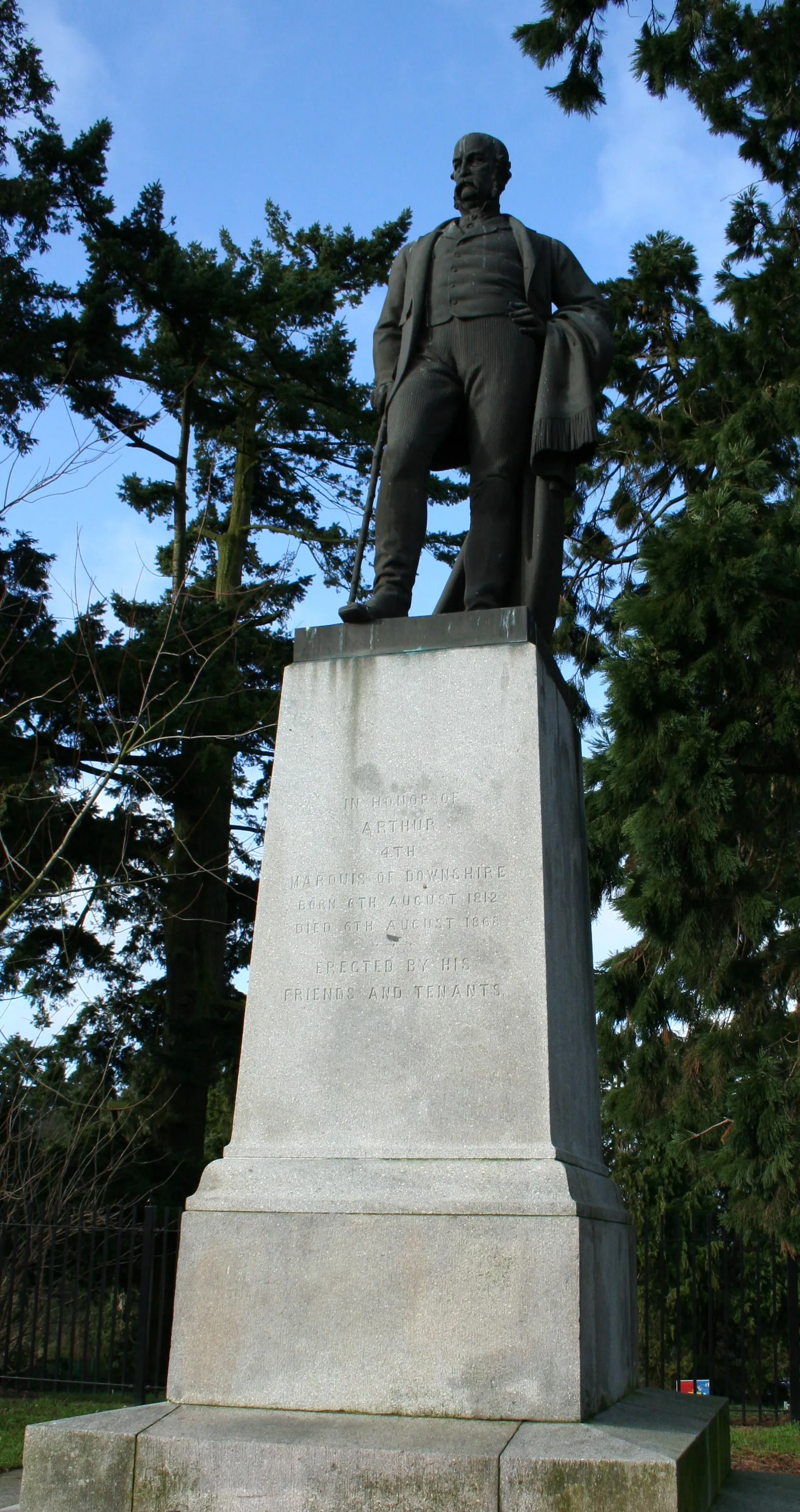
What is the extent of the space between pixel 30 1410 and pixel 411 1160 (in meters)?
7.92

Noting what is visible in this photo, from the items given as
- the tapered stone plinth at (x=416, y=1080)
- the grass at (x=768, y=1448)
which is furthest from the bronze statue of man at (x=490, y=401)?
the grass at (x=768, y=1448)

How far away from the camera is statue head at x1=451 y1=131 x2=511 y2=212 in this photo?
227 inches

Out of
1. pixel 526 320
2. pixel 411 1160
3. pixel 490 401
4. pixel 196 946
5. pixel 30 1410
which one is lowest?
pixel 30 1410

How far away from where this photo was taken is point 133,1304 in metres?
16.6

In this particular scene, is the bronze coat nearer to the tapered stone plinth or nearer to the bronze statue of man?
the bronze statue of man

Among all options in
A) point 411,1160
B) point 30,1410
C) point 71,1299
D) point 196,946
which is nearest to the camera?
point 411,1160

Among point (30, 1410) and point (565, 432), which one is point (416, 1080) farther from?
point (30, 1410)

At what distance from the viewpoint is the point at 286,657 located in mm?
17172

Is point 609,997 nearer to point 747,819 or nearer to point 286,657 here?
point 747,819

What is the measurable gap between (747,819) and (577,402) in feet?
14.6

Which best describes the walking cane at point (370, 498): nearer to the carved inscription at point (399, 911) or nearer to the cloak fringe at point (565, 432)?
the cloak fringe at point (565, 432)

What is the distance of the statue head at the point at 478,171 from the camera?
18.9 feet

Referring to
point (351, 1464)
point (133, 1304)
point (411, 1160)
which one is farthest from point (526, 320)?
point (133, 1304)

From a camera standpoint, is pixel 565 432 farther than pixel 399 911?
Yes
